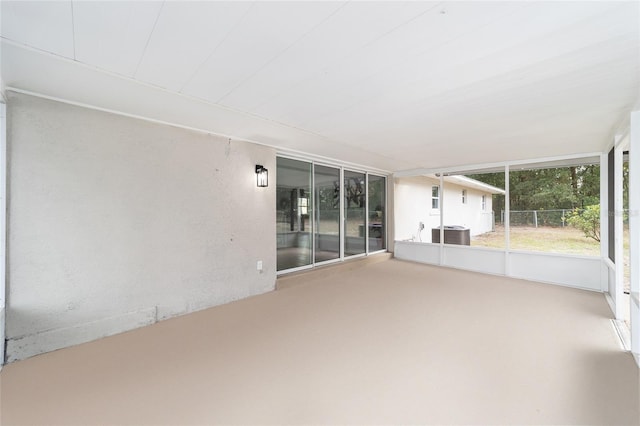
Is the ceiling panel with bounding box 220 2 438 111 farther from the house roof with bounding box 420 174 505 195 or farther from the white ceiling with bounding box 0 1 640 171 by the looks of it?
the house roof with bounding box 420 174 505 195

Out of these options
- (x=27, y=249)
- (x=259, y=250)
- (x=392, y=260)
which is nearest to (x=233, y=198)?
(x=259, y=250)

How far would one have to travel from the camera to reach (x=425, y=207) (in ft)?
27.0

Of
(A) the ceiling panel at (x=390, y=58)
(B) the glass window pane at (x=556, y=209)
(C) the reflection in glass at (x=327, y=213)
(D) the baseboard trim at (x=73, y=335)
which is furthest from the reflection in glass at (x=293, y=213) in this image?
(B) the glass window pane at (x=556, y=209)

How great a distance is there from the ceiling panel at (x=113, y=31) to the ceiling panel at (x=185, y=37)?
5cm

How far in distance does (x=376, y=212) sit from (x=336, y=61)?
5.67 metres

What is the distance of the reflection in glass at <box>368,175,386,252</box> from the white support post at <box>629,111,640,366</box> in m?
4.82

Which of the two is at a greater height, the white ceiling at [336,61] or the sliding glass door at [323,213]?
the white ceiling at [336,61]

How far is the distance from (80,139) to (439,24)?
3.32m

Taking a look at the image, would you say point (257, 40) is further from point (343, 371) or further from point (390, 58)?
point (343, 371)

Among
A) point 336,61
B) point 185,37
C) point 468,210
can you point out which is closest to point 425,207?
point 468,210

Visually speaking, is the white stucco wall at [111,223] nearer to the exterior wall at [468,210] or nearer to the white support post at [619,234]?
the white support post at [619,234]

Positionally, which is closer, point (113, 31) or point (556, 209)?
point (113, 31)

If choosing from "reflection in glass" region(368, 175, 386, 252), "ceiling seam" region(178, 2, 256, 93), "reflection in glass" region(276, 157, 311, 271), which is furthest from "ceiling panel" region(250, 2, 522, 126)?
"reflection in glass" region(368, 175, 386, 252)

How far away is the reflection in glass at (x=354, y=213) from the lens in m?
6.29
